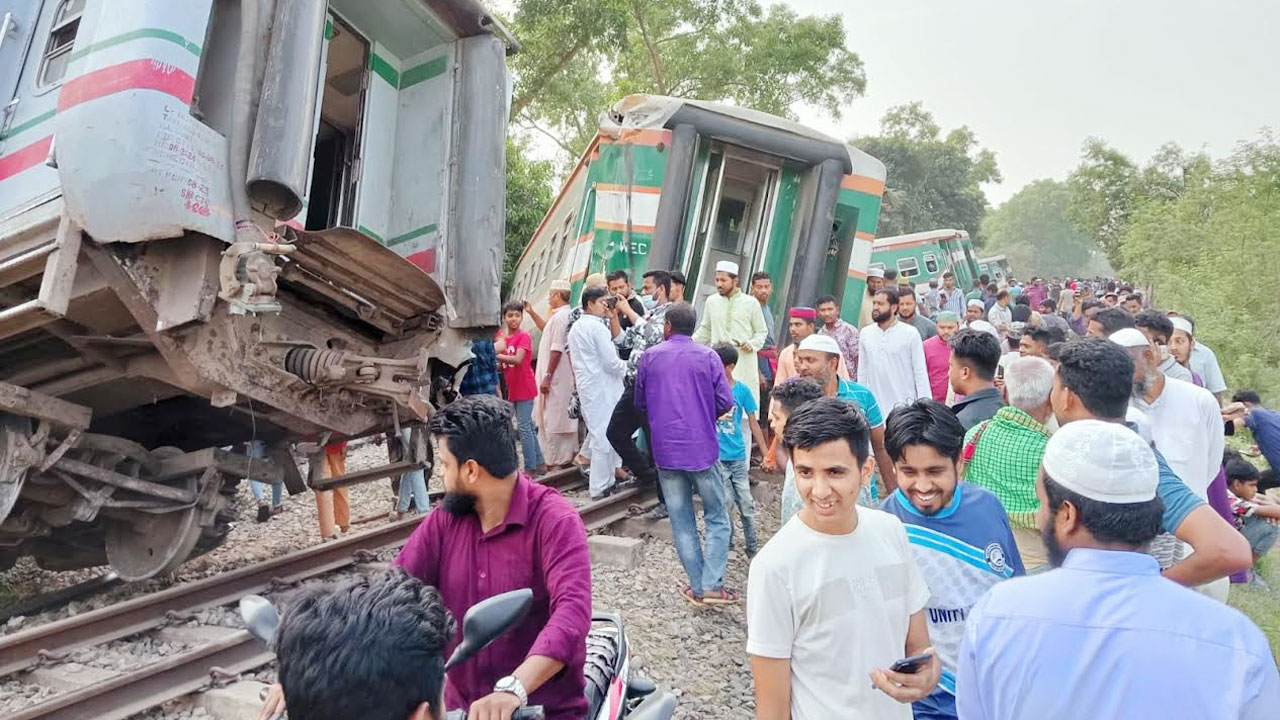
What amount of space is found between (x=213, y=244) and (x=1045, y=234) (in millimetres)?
105129

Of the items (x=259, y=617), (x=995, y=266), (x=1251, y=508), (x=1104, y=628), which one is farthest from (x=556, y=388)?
(x=995, y=266)

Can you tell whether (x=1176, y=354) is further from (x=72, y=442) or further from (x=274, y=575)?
(x=72, y=442)

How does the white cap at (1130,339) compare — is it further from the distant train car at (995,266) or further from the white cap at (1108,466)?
the distant train car at (995,266)

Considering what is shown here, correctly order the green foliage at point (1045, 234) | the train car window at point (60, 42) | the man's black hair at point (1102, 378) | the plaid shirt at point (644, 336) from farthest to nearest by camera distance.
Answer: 1. the green foliage at point (1045, 234)
2. the plaid shirt at point (644, 336)
3. the train car window at point (60, 42)
4. the man's black hair at point (1102, 378)

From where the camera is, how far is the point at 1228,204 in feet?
57.0

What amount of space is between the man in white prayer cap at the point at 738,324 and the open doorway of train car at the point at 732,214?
1722 mm

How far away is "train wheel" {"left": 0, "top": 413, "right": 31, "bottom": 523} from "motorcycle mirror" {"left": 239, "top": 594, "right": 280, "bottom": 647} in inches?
129

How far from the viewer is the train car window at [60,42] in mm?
4605

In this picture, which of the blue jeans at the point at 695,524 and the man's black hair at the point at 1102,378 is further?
the blue jeans at the point at 695,524

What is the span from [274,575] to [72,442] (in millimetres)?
1374

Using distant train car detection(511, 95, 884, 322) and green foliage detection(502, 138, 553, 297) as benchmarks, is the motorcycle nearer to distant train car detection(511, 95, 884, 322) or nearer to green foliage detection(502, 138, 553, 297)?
distant train car detection(511, 95, 884, 322)

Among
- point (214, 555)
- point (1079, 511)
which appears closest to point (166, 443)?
point (214, 555)

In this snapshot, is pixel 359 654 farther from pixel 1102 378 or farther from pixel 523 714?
pixel 1102 378

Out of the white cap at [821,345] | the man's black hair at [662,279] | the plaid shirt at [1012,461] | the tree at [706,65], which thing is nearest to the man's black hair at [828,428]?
the plaid shirt at [1012,461]
